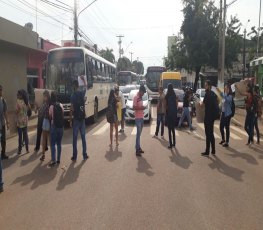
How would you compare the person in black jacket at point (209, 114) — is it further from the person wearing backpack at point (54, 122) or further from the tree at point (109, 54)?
the tree at point (109, 54)

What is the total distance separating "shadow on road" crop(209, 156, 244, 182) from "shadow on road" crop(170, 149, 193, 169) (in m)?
0.56

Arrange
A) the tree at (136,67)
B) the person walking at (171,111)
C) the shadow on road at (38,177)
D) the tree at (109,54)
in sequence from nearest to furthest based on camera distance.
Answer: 1. the shadow on road at (38,177)
2. the person walking at (171,111)
3. the tree at (109,54)
4. the tree at (136,67)

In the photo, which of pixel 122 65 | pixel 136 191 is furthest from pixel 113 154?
pixel 122 65

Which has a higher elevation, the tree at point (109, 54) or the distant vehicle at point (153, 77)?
the tree at point (109, 54)

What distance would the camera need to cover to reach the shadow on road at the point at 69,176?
8.08 meters

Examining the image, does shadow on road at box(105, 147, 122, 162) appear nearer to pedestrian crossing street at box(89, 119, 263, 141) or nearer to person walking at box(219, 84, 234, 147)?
person walking at box(219, 84, 234, 147)

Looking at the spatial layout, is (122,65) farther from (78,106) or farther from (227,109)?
(78,106)

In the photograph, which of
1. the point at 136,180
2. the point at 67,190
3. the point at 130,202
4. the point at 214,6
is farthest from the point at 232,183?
the point at 214,6

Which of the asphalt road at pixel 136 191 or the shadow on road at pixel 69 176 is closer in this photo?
the asphalt road at pixel 136 191

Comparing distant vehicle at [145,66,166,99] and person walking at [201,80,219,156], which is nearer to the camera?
person walking at [201,80,219,156]

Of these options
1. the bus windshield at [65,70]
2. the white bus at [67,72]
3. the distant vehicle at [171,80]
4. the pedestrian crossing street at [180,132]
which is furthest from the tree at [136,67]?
the pedestrian crossing street at [180,132]

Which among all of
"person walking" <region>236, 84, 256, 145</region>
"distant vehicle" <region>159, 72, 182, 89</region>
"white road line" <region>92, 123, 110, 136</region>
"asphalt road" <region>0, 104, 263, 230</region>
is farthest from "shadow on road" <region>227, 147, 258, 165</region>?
"distant vehicle" <region>159, 72, 182, 89</region>

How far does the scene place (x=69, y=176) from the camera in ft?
28.8

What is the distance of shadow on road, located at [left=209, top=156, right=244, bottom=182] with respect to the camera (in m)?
8.83
